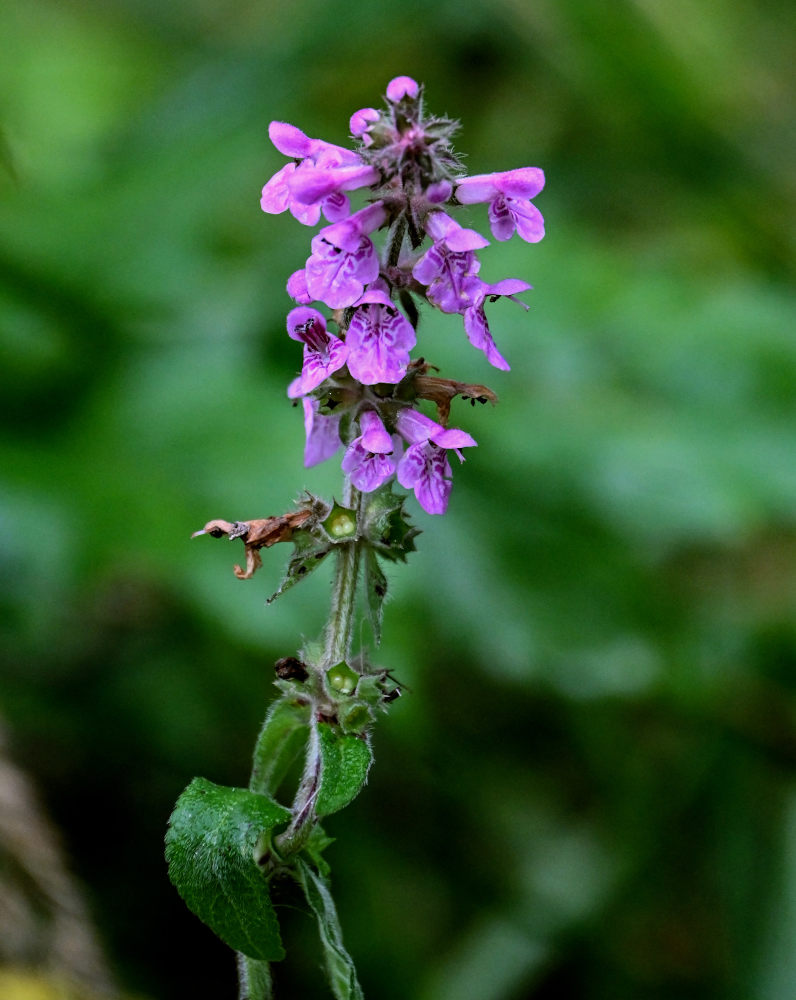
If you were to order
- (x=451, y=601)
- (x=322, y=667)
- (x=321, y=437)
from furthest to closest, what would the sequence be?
(x=451, y=601), (x=321, y=437), (x=322, y=667)

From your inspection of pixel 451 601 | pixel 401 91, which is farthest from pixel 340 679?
pixel 451 601

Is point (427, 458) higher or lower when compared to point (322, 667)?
higher

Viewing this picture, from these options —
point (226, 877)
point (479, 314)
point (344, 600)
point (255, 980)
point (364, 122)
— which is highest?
point (364, 122)

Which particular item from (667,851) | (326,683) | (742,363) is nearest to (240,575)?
(326,683)

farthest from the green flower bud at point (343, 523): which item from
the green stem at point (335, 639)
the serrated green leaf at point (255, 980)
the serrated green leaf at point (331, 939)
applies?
the serrated green leaf at point (255, 980)

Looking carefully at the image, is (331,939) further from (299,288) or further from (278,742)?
(299,288)

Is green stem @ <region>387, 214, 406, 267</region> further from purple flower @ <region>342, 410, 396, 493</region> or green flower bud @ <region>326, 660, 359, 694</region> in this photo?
green flower bud @ <region>326, 660, 359, 694</region>

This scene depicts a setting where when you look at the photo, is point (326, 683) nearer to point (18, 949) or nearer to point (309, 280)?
point (309, 280)

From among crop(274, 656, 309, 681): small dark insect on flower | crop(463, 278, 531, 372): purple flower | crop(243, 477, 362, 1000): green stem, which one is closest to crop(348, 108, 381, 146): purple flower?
crop(463, 278, 531, 372): purple flower

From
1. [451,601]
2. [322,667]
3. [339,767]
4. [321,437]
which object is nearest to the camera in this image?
[339,767]
